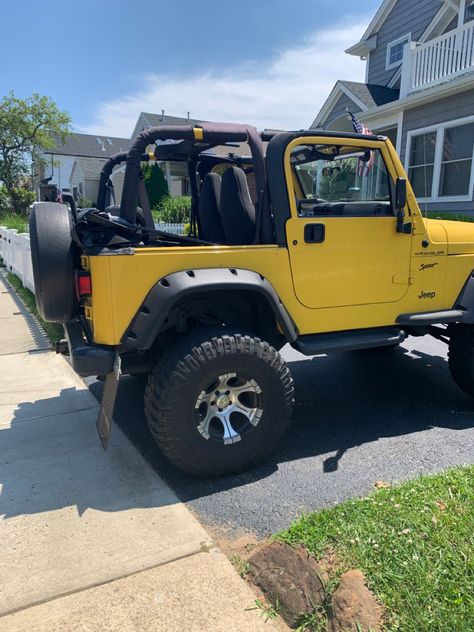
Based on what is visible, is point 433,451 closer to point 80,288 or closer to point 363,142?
point 363,142

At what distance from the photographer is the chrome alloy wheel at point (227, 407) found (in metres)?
2.97

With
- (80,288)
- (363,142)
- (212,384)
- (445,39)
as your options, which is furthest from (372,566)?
(445,39)

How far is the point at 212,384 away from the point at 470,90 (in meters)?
10.2

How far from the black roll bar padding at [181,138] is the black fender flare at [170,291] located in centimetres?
70

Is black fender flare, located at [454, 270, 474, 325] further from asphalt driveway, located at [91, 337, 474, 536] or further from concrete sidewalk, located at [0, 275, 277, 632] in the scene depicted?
concrete sidewalk, located at [0, 275, 277, 632]

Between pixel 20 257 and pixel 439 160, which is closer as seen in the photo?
pixel 20 257

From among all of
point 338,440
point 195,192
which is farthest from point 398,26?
point 338,440

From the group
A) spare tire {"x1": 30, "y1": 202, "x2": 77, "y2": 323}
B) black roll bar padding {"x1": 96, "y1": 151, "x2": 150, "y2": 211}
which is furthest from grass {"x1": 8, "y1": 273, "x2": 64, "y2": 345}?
spare tire {"x1": 30, "y1": 202, "x2": 77, "y2": 323}

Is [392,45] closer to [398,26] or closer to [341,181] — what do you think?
[398,26]

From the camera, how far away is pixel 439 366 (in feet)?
16.8

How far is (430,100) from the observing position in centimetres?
1101

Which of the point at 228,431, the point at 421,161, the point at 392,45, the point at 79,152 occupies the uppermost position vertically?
the point at 79,152

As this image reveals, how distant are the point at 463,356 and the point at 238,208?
88.3 inches

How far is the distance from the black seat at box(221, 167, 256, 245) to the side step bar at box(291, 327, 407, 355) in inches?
32.8
